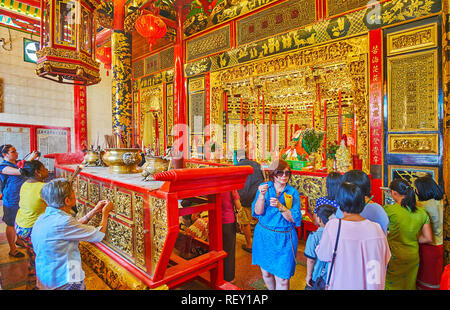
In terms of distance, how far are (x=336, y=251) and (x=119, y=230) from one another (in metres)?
1.69

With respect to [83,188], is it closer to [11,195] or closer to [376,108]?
[11,195]

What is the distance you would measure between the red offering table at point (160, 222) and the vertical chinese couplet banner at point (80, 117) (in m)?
5.92

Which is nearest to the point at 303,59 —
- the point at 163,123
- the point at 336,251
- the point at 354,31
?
the point at 354,31

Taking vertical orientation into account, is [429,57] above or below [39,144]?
above

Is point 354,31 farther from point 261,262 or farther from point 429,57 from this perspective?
point 261,262

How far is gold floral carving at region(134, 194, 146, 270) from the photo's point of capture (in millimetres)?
1720

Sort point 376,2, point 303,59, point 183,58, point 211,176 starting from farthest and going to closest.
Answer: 1. point 183,58
2. point 303,59
3. point 376,2
4. point 211,176

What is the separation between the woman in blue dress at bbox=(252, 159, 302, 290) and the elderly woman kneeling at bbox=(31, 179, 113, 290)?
1162 millimetres

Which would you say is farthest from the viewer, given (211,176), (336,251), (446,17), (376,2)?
(376,2)

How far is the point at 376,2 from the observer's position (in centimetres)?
310

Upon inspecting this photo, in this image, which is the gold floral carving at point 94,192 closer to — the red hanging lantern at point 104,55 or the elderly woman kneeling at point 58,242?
the elderly woman kneeling at point 58,242

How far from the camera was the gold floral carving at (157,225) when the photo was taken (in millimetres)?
1513

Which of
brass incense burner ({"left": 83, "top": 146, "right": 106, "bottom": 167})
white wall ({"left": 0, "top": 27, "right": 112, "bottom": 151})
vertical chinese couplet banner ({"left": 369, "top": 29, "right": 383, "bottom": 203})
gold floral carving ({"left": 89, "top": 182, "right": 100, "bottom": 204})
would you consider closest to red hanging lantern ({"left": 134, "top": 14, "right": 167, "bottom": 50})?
brass incense burner ({"left": 83, "top": 146, "right": 106, "bottom": 167})

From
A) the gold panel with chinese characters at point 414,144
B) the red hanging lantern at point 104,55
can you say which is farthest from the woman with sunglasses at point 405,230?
the red hanging lantern at point 104,55
